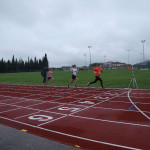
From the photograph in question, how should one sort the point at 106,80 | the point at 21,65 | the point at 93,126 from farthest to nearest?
the point at 21,65 → the point at 106,80 → the point at 93,126

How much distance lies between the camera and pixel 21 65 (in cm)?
9656

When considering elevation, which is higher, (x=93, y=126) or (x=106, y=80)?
(x=106, y=80)

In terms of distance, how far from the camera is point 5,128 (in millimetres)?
4762

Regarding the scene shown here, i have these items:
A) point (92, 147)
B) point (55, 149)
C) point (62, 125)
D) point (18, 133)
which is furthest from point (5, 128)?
point (92, 147)

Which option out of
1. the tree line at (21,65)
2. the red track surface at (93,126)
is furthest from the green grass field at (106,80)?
the tree line at (21,65)

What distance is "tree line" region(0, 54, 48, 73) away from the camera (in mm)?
85750

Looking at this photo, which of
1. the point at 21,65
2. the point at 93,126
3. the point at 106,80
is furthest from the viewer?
the point at 21,65

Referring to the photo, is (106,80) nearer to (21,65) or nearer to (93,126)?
(93,126)

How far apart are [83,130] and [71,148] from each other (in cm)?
112

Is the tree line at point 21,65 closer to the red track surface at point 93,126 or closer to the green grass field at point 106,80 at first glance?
the green grass field at point 106,80

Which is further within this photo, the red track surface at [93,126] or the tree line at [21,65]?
the tree line at [21,65]

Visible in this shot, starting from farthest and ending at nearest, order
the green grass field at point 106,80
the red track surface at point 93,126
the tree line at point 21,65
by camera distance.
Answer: the tree line at point 21,65
the green grass field at point 106,80
the red track surface at point 93,126

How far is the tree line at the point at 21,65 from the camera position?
8575cm

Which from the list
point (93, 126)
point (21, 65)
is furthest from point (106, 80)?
point (21, 65)
